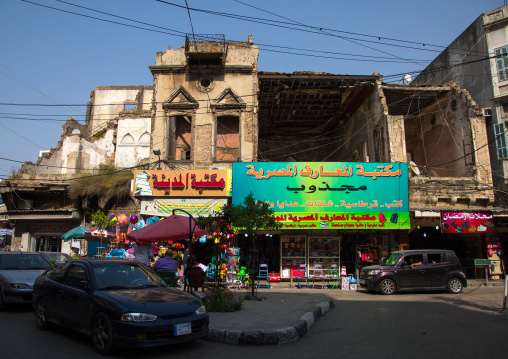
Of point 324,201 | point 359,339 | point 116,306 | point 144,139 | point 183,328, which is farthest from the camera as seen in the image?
point 144,139

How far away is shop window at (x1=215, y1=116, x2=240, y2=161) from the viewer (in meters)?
19.0

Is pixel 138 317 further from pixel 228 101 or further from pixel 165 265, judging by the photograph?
pixel 228 101

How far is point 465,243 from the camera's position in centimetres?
1903

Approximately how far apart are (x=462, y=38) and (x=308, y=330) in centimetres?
2185

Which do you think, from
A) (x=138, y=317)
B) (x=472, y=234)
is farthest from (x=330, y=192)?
(x=138, y=317)

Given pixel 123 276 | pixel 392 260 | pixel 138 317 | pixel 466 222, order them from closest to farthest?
pixel 138 317
pixel 123 276
pixel 392 260
pixel 466 222

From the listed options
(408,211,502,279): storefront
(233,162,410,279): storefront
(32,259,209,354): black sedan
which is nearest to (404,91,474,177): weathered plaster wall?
(408,211,502,279): storefront

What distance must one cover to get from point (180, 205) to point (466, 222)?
1338 centimetres

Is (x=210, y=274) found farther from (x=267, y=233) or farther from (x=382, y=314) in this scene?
(x=382, y=314)

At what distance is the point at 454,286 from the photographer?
1373 centimetres

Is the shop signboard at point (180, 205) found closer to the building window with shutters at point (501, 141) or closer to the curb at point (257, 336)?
the curb at point (257, 336)

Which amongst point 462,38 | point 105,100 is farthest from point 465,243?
point 105,100

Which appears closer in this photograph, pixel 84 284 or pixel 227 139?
pixel 84 284

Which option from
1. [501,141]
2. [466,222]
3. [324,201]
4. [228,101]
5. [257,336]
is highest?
[228,101]
